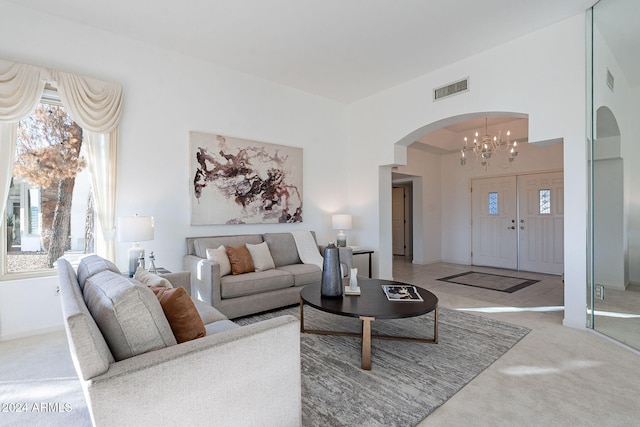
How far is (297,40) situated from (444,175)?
548 cm

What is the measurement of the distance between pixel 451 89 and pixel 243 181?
3.16 metres

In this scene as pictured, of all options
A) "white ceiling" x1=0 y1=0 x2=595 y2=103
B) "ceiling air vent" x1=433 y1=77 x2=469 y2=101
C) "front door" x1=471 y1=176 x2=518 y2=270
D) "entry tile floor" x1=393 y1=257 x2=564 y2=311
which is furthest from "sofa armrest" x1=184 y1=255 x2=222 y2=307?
"front door" x1=471 y1=176 x2=518 y2=270

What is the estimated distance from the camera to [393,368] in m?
2.42

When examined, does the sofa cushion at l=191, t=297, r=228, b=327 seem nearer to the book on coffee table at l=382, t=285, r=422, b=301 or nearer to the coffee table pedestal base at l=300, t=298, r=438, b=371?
the coffee table pedestal base at l=300, t=298, r=438, b=371

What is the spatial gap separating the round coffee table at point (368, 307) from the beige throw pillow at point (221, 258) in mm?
1064

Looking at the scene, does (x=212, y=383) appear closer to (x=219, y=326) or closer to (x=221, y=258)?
(x=219, y=326)

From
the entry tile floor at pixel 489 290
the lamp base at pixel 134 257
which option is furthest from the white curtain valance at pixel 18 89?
the entry tile floor at pixel 489 290

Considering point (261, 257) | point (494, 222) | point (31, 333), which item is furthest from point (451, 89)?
point (31, 333)

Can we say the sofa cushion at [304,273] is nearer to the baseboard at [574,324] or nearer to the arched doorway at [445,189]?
the baseboard at [574,324]

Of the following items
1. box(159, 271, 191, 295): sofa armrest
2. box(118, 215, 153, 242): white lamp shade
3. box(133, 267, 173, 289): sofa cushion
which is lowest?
box(159, 271, 191, 295): sofa armrest

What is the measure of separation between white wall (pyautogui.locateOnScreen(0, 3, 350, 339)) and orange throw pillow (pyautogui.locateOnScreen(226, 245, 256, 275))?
68 centimetres

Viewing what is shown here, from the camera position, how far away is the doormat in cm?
513

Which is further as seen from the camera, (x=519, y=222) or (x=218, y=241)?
(x=519, y=222)

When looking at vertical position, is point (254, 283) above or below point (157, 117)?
below
